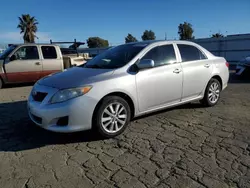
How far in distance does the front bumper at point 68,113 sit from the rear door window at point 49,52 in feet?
21.6

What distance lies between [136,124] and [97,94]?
48.0 inches

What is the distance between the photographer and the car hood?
369 centimetres

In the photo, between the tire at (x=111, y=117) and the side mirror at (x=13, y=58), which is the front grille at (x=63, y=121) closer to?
the tire at (x=111, y=117)

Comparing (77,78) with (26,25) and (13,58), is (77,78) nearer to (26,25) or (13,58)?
(13,58)

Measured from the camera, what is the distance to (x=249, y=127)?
4.24 metres

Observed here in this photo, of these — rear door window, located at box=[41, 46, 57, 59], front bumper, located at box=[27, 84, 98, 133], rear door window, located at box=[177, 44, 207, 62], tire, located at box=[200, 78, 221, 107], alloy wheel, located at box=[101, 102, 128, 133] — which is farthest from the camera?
rear door window, located at box=[41, 46, 57, 59]

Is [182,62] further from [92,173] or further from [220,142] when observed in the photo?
[92,173]

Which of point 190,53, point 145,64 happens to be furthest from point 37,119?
point 190,53

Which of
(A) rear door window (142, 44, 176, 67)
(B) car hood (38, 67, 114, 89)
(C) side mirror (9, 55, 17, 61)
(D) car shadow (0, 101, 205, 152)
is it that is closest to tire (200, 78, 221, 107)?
(A) rear door window (142, 44, 176, 67)

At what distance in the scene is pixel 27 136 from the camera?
4.06 meters

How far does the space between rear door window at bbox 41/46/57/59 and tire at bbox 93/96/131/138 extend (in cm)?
682

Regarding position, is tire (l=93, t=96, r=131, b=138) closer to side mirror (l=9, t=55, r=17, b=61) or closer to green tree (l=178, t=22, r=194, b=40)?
side mirror (l=9, t=55, r=17, b=61)

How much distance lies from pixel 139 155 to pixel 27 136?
1995mm

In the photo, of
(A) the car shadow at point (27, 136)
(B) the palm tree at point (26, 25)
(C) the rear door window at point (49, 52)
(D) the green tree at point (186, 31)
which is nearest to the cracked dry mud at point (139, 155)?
(A) the car shadow at point (27, 136)
